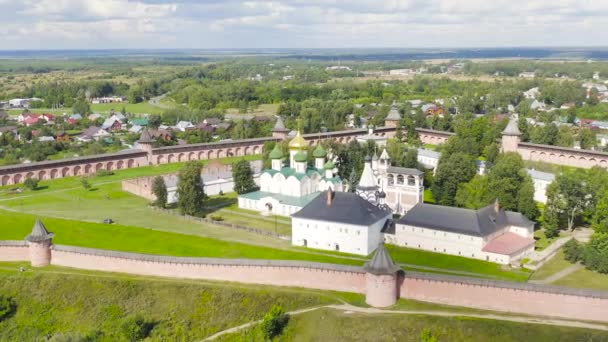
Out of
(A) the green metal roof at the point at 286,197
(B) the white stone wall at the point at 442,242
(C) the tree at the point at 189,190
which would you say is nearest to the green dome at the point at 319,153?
(A) the green metal roof at the point at 286,197

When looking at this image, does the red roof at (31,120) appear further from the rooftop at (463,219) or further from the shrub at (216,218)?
the rooftop at (463,219)

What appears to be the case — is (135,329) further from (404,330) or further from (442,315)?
(442,315)

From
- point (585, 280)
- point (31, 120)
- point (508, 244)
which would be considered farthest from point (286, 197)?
point (31, 120)

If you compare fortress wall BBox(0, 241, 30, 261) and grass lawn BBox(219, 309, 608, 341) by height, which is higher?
fortress wall BBox(0, 241, 30, 261)

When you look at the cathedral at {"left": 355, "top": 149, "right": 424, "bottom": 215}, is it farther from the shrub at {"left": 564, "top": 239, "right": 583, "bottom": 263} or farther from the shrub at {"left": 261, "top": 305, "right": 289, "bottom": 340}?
the shrub at {"left": 261, "top": 305, "right": 289, "bottom": 340}

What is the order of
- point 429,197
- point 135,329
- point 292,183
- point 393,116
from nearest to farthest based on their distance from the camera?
point 135,329 < point 292,183 < point 429,197 < point 393,116

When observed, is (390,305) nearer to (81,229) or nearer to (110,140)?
(81,229)

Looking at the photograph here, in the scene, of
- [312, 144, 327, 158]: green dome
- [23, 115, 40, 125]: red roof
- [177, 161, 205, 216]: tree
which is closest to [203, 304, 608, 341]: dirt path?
[177, 161, 205, 216]: tree
